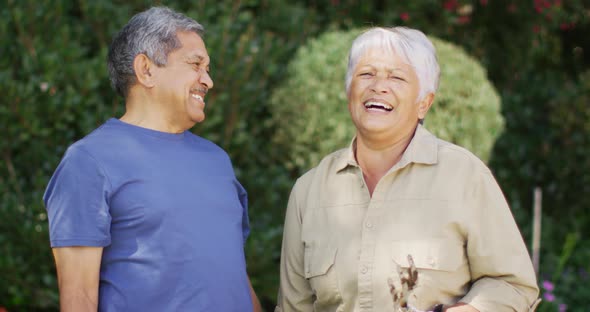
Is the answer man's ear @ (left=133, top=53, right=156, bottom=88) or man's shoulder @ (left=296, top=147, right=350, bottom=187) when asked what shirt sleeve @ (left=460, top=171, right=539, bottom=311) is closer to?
man's shoulder @ (left=296, top=147, right=350, bottom=187)

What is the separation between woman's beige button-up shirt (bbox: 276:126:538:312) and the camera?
2.42 metres

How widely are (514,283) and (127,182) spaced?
1.27 meters

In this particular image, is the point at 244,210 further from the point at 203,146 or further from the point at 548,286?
the point at 548,286

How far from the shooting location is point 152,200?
237 cm

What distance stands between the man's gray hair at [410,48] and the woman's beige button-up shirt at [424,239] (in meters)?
0.19

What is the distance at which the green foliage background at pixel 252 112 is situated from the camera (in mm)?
4324

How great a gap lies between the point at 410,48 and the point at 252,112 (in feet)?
8.98

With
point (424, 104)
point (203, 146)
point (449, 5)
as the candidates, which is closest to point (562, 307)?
point (449, 5)

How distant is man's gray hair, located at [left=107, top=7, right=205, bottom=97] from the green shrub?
244cm

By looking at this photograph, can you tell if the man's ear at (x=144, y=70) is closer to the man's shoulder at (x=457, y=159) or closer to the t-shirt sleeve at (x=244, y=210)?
the t-shirt sleeve at (x=244, y=210)

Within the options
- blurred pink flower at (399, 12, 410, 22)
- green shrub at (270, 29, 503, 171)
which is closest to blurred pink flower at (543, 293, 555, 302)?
green shrub at (270, 29, 503, 171)

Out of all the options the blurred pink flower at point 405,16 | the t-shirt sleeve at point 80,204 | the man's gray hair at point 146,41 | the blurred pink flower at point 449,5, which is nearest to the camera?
the t-shirt sleeve at point 80,204

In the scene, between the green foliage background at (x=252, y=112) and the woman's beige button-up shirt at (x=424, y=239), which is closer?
the woman's beige button-up shirt at (x=424, y=239)

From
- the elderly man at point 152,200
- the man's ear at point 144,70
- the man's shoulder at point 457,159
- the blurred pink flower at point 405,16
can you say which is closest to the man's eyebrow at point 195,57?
the elderly man at point 152,200
